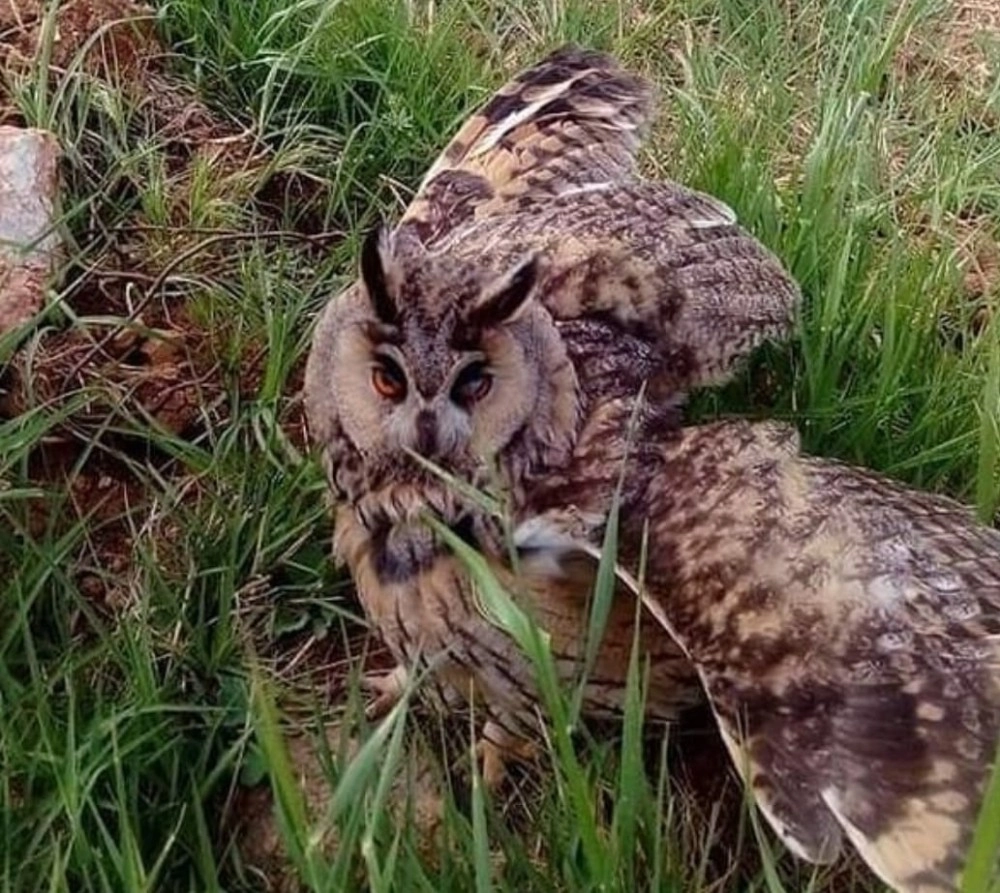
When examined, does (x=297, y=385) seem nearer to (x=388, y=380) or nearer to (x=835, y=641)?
(x=388, y=380)

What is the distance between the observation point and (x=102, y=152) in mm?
3209

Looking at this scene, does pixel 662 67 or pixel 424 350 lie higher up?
pixel 424 350

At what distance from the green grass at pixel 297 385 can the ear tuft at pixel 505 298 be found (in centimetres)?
45

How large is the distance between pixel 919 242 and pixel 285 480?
1.20 metres

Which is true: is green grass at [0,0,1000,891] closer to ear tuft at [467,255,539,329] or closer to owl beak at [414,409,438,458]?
owl beak at [414,409,438,458]

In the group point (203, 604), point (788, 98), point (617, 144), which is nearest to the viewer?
point (203, 604)

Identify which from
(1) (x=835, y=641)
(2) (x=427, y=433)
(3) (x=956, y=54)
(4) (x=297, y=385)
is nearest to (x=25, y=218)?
(4) (x=297, y=385)

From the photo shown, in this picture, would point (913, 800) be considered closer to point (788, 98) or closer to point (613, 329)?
→ point (613, 329)

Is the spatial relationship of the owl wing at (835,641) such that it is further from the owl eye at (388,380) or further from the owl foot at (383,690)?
the owl foot at (383,690)

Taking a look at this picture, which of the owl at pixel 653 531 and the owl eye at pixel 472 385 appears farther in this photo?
the owl eye at pixel 472 385

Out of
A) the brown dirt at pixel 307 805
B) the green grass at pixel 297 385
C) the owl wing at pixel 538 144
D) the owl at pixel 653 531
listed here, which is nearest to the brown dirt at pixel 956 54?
the green grass at pixel 297 385

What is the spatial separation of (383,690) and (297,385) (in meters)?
0.55

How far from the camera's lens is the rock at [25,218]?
9.27 feet

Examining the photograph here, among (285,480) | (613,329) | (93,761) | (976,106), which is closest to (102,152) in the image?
(285,480)
